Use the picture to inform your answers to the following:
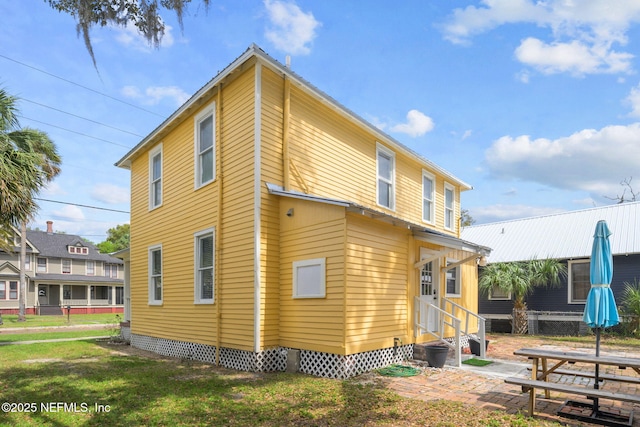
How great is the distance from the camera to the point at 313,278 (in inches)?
336

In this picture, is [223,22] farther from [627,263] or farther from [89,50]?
[627,263]

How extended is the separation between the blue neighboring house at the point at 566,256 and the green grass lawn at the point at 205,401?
13947mm

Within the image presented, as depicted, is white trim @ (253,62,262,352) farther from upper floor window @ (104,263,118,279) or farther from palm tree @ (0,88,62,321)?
upper floor window @ (104,263,118,279)

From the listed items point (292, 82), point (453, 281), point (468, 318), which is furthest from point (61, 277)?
point (468, 318)

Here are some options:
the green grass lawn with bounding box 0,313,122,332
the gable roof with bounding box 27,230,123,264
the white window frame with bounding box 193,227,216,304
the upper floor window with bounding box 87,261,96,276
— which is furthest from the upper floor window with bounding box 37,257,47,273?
the white window frame with bounding box 193,227,216,304

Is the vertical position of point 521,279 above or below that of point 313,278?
below

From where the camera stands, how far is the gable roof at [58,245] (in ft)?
130

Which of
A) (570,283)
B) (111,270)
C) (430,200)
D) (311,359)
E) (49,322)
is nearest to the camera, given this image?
(311,359)

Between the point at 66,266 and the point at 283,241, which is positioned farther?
the point at 66,266

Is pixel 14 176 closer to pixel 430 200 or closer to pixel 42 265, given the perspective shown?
pixel 430 200

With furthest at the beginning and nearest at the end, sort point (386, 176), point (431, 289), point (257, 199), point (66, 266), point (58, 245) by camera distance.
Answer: point (58, 245) → point (66, 266) → point (386, 176) → point (431, 289) → point (257, 199)

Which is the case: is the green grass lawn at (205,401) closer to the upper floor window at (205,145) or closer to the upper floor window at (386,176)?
the upper floor window at (205,145)

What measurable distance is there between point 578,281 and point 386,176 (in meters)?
11.4

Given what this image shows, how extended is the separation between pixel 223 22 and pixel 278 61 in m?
2.18
